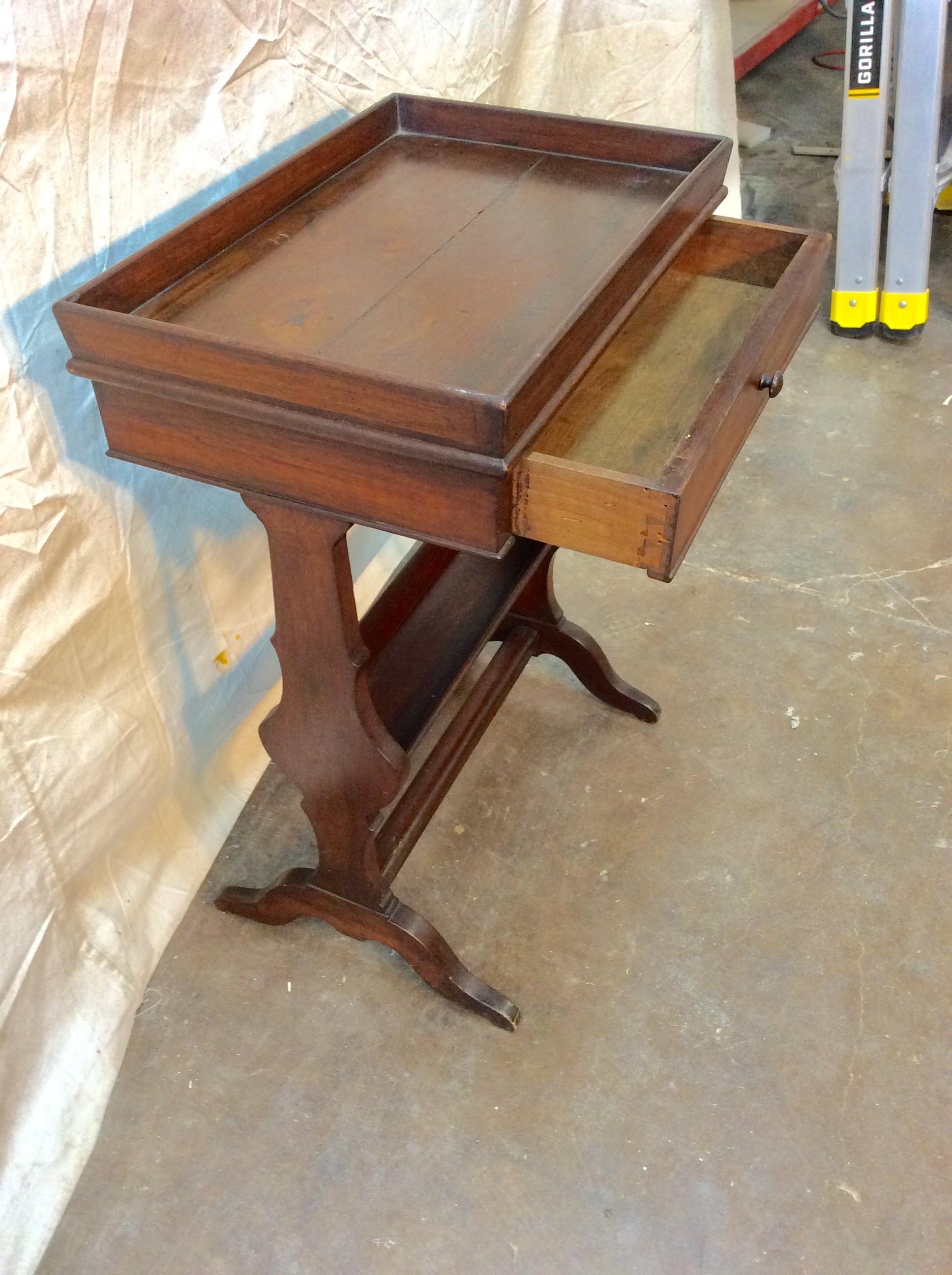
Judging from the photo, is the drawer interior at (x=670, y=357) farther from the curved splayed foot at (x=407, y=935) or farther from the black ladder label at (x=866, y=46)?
the black ladder label at (x=866, y=46)

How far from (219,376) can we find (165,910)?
89 cm

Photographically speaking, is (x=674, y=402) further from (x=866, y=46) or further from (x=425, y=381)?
(x=866, y=46)

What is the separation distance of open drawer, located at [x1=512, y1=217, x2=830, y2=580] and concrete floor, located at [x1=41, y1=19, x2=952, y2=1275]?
76cm

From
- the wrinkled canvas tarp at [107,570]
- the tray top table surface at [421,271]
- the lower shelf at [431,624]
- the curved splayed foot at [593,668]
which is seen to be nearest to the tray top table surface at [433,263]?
the tray top table surface at [421,271]

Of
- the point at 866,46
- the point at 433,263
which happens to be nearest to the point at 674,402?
the point at 433,263

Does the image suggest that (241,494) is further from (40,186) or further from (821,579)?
(821,579)

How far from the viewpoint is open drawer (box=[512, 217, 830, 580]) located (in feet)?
2.96

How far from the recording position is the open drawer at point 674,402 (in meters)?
0.90

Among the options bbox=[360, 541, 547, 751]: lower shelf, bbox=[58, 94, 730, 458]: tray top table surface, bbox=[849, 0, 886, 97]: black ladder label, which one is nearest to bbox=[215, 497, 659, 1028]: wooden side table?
bbox=[360, 541, 547, 751]: lower shelf

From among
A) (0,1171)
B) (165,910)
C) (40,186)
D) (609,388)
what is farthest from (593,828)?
(40,186)

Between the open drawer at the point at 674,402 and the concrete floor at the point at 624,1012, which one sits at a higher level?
the open drawer at the point at 674,402

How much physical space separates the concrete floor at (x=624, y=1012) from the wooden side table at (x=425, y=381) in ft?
0.38

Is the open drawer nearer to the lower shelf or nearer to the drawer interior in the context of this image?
the drawer interior

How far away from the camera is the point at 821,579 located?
2100mm
